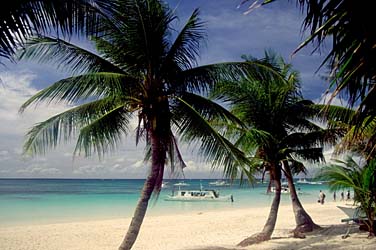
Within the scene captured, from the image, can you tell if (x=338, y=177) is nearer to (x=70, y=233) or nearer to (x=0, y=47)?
(x=0, y=47)

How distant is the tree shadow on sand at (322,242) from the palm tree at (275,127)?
64 cm

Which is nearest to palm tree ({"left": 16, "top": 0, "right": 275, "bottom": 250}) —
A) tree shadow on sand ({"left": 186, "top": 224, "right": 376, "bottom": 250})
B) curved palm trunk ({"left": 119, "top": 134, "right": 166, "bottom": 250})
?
curved palm trunk ({"left": 119, "top": 134, "right": 166, "bottom": 250})

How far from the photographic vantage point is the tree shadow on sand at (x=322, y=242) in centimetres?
916

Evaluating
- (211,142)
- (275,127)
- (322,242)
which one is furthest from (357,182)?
(211,142)

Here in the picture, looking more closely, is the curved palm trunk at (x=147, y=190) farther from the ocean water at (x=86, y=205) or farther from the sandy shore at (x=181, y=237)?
the sandy shore at (x=181, y=237)

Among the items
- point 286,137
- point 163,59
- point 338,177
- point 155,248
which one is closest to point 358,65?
point 163,59

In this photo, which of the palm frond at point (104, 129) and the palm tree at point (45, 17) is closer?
the palm tree at point (45, 17)

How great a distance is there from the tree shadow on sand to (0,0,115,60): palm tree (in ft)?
21.9

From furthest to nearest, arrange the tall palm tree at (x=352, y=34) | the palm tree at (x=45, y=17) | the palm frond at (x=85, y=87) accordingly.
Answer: the palm frond at (x=85, y=87) → the palm tree at (x=45, y=17) → the tall palm tree at (x=352, y=34)

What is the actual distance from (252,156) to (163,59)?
15.4ft

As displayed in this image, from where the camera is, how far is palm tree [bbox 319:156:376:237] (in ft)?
30.0

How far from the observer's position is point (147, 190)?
310 inches

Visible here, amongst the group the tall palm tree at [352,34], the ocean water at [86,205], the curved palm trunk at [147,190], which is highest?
the tall palm tree at [352,34]

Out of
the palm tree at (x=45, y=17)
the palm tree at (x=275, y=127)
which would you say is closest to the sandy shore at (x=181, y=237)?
the palm tree at (x=275, y=127)
